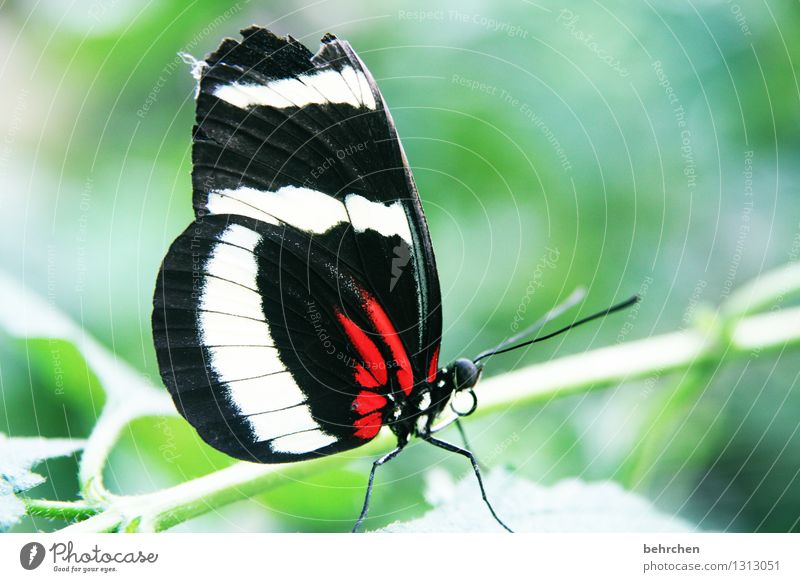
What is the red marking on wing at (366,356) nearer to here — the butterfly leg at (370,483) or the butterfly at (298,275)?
the butterfly at (298,275)

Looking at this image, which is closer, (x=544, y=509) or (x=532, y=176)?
(x=544, y=509)

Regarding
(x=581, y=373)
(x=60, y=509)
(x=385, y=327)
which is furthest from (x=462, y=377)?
(x=60, y=509)

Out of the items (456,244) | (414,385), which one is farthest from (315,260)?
(456,244)

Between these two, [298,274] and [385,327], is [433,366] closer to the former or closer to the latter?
[385,327]

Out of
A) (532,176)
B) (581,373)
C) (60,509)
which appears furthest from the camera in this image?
(532,176)

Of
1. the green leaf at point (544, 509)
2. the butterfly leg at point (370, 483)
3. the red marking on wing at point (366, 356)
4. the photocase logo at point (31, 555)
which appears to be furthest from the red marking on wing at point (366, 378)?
the photocase logo at point (31, 555)

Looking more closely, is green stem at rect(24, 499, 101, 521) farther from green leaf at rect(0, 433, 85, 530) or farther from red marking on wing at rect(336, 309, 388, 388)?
red marking on wing at rect(336, 309, 388, 388)
